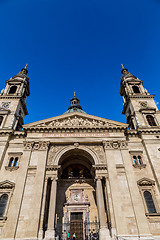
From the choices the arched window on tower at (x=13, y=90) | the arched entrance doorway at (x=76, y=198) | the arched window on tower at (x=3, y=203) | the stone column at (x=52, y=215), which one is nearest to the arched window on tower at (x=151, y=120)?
the arched entrance doorway at (x=76, y=198)

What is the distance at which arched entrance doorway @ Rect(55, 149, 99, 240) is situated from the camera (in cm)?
1871

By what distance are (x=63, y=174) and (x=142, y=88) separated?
71.2 ft

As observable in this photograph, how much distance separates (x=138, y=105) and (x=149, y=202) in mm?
15833

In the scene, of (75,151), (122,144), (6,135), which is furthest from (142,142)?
(6,135)

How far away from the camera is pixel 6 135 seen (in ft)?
74.9

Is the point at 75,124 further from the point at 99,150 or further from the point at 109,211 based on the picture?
the point at 109,211

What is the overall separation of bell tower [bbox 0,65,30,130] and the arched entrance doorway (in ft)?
33.9

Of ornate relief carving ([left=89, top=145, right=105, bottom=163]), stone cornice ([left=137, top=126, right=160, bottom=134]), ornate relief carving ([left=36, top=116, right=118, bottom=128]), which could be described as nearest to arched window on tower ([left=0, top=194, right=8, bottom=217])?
ornate relief carving ([left=36, top=116, right=118, bottom=128])

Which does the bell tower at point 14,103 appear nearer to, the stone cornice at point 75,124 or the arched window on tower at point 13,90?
the arched window on tower at point 13,90

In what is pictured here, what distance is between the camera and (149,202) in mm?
17938

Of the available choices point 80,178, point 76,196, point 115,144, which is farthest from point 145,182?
point 76,196

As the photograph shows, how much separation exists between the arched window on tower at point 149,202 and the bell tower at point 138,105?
990cm

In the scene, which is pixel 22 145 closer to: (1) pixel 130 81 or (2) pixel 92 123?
(2) pixel 92 123

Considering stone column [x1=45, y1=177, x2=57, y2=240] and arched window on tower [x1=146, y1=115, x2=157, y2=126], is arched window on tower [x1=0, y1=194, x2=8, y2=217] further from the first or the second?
arched window on tower [x1=146, y1=115, x2=157, y2=126]
